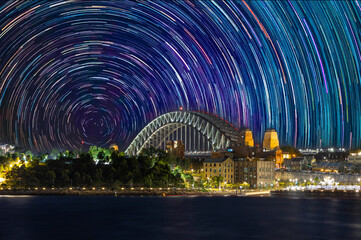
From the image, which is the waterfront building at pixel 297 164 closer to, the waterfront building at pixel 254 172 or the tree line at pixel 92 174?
the waterfront building at pixel 254 172

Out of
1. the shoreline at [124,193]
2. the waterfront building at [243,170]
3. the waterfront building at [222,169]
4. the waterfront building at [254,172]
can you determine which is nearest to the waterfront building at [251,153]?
the waterfront building at [243,170]

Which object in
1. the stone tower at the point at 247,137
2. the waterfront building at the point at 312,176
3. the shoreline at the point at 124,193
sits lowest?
the shoreline at the point at 124,193

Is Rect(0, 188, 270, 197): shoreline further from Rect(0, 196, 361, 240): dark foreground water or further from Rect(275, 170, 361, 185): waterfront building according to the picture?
Rect(275, 170, 361, 185): waterfront building

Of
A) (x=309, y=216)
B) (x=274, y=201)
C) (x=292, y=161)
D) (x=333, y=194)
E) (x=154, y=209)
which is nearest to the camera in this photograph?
(x=309, y=216)

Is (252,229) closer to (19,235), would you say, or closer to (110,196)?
(19,235)


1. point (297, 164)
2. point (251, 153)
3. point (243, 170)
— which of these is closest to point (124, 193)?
point (243, 170)

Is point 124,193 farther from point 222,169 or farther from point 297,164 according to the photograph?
point 297,164

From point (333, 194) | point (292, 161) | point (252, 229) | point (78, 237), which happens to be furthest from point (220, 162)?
point (78, 237)

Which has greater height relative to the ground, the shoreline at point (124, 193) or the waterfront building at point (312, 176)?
the waterfront building at point (312, 176)
